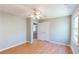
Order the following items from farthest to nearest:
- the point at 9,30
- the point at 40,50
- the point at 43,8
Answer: the point at 9,30 < the point at 40,50 < the point at 43,8

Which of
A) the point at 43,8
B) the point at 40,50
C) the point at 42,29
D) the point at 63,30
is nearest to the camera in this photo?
the point at 43,8

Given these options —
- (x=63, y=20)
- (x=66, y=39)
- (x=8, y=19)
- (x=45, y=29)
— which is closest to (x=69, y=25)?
(x=63, y=20)

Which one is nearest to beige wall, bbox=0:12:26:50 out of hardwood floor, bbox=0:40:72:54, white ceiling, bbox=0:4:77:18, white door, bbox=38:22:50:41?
hardwood floor, bbox=0:40:72:54

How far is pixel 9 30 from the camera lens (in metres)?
3.04

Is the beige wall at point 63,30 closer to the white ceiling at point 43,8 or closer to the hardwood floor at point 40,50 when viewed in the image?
the hardwood floor at point 40,50

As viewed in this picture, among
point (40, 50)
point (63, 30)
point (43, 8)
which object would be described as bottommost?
point (40, 50)

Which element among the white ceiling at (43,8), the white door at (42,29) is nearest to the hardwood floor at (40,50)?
the white ceiling at (43,8)

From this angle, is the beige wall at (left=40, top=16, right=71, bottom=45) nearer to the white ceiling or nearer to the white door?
the white ceiling

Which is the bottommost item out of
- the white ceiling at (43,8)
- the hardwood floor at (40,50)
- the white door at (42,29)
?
the hardwood floor at (40,50)

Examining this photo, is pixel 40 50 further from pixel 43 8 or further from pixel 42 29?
pixel 42 29

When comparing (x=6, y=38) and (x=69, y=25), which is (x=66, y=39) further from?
(x=6, y=38)

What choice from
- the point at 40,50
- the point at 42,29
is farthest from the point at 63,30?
the point at 42,29

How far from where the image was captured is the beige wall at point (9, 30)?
9.09 ft

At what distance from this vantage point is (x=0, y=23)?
268 centimetres
